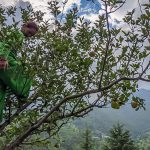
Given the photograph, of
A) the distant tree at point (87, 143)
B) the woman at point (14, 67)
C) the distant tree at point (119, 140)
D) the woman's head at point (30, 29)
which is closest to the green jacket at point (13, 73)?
the woman at point (14, 67)

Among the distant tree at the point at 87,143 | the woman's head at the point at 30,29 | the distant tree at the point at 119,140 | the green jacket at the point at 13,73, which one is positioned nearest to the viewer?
the woman's head at the point at 30,29

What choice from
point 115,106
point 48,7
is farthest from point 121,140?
point 115,106

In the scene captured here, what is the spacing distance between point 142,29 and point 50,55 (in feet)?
6.32

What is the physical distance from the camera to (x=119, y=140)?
1404 inches

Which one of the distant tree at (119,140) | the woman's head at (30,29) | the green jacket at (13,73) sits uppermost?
the distant tree at (119,140)

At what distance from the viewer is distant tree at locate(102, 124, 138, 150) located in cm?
3538

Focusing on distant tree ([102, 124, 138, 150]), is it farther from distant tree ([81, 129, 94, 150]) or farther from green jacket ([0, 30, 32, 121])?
green jacket ([0, 30, 32, 121])

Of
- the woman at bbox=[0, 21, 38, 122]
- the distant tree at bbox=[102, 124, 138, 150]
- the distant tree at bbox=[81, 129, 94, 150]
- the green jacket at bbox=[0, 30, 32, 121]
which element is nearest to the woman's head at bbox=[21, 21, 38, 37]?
the woman at bbox=[0, 21, 38, 122]

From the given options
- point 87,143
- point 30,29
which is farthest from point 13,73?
point 87,143

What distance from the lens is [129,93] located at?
5.72 m

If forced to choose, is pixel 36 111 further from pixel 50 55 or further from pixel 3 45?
pixel 3 45

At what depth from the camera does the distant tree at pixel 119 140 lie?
35375mm

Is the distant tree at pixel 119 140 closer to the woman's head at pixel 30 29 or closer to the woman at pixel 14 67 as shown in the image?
the woman at pixel 14 67

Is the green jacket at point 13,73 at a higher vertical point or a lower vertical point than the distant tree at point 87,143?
lower
